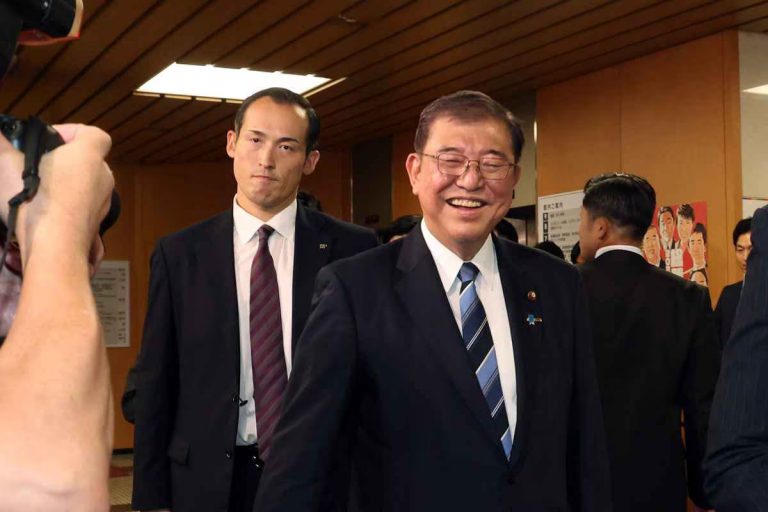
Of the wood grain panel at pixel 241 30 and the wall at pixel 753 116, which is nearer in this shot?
the wood grain panel at pixel 241 30

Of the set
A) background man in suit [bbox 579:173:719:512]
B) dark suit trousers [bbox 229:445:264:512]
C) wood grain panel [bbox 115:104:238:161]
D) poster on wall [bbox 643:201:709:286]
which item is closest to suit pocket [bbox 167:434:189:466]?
dark suit trousers [bbox 229:445:264:512]

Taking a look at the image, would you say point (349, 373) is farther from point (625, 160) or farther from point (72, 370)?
point (625, 160)

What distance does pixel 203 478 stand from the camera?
264 cm

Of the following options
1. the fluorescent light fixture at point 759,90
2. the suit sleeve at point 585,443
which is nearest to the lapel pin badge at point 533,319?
the suit sleeve at point 585,443

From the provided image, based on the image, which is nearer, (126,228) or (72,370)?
(72,370)

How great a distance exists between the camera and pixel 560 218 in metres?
7.88

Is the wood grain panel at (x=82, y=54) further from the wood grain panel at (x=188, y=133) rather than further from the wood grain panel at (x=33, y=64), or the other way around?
the wood grain panel at (x=188, y=133)

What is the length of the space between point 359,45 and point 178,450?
465 centimetres

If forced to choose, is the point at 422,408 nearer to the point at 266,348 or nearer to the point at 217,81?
the point at 266,348

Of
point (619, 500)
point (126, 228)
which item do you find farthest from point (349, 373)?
point (126, 228)

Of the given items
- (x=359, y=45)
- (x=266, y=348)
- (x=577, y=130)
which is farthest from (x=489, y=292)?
Result: (x=577, y=130)

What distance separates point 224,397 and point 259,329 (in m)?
0.21

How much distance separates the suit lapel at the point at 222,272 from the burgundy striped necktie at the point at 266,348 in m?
0.06

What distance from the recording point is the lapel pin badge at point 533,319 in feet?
7.27
